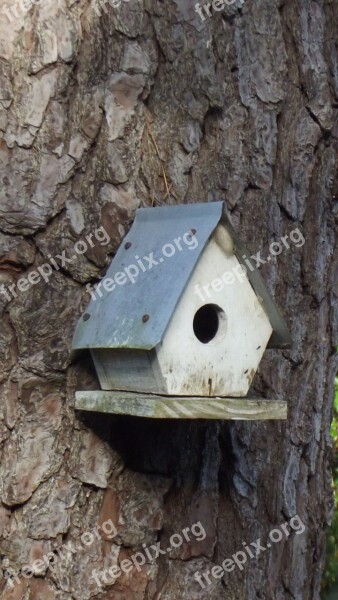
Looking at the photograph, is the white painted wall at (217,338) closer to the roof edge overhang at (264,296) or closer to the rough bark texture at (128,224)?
the roof edge overhang at (264,296)

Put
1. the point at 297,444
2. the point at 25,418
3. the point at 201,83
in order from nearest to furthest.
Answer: the point at 25,418 → the point at 201,83 → the point at 297,444

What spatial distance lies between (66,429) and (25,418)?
2.9 inches

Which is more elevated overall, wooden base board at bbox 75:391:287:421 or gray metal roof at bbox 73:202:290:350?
gray metal roof at bbox 73:202:290:350

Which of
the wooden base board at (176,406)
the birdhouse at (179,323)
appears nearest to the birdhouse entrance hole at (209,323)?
the birdhouse at (179,323)

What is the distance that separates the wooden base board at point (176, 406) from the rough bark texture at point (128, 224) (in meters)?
0.11

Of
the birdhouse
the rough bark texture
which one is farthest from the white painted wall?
the rough bark texture

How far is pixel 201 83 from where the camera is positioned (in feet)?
6.46

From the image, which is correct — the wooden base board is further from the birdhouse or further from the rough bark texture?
the rough bark texture

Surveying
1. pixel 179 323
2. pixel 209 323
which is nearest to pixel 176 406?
pixel 179 323

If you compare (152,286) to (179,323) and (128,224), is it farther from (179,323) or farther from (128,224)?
(128,224)

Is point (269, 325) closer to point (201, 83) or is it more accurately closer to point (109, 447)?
point (109, 447)

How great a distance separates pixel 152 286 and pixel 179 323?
0.08 metres

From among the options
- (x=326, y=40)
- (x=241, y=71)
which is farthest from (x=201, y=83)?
(x=326, y=40)

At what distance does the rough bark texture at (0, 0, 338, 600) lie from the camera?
1796 mm
